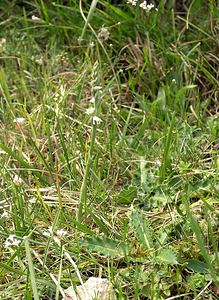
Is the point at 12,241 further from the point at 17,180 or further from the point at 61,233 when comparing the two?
the point at 17,180

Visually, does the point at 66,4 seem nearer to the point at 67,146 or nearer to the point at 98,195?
the point at 67,146

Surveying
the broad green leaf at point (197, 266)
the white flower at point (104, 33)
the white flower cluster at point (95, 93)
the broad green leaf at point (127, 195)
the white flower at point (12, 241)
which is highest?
the white flower cluster at point (95, 93)

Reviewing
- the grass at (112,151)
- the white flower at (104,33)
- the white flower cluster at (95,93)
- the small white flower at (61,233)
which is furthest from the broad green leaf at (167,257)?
the white flower at (104,33)

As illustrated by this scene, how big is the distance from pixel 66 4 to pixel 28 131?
30.1 inches

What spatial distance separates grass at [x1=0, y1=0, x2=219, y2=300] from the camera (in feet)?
5.09

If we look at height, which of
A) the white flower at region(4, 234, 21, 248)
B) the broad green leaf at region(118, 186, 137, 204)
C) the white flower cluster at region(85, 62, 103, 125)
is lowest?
the broad green leaf at region(118, 186, 137, 204)

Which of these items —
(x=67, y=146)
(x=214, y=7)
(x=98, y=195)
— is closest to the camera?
(x=98, y=195)

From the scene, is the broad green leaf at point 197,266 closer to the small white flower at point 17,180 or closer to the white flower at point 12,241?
the white flower at point 12,241

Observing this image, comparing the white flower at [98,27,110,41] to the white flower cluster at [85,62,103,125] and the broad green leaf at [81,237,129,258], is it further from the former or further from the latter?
the broad green leaf at [81,237,129,258]

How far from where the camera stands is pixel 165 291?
4.96 feet

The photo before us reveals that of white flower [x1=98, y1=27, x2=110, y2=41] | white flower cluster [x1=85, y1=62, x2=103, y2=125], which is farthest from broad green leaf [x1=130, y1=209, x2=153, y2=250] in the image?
white flower [x1=98, y1=27, x2=110, y2=41]

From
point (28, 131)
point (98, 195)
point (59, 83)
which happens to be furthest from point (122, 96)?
point (98, 195)

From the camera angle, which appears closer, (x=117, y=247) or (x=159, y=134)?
(x=117, y=247)

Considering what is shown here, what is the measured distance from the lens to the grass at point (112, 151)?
1551 mm
